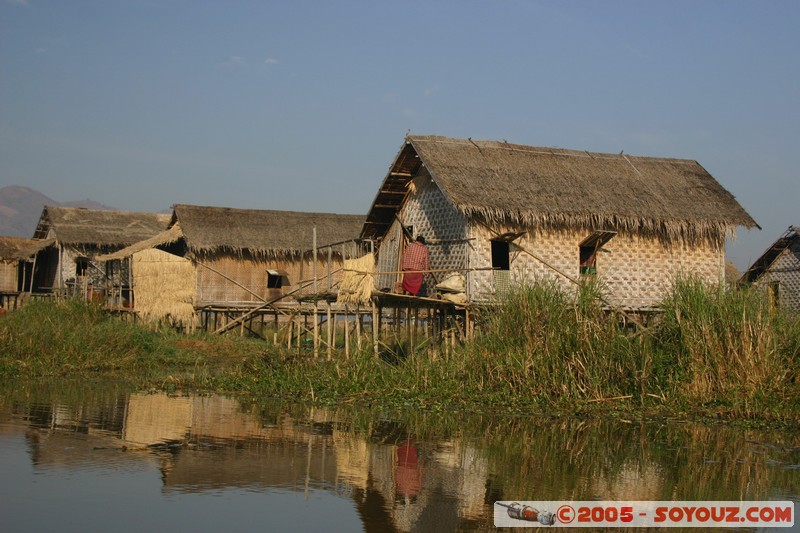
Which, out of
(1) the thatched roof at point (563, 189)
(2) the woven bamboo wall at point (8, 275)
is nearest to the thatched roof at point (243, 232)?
(1) the thatched roof at point (563, 189)

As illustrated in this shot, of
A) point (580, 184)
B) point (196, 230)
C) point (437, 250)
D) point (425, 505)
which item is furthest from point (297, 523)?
point (196, 230)

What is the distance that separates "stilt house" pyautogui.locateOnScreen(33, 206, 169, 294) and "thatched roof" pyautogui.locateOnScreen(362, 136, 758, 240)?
14197mm

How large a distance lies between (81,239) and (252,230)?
23.3ft

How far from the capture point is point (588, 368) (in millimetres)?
Result: 12336

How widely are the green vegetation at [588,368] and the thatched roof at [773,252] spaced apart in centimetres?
1411

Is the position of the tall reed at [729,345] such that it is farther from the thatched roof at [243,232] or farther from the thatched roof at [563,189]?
the thatched roof at [243,232]

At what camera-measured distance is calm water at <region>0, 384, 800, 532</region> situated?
7047 millimetres

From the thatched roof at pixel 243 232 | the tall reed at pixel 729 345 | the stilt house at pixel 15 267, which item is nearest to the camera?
the tall reed at pixel 729 345

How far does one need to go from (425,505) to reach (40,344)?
1003cm

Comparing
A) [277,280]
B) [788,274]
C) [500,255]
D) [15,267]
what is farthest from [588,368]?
[15,267]

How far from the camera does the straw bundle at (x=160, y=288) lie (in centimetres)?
2381

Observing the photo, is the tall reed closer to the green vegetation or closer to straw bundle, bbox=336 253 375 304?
the green vegetation

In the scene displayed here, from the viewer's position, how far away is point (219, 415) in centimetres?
1165

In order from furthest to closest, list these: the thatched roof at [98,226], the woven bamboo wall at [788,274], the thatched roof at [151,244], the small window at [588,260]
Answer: the thatched roof at [98,226] → the woven bamboo wall at [788,274] → the thatched roof at [151,244] → the small window at [588,260]
